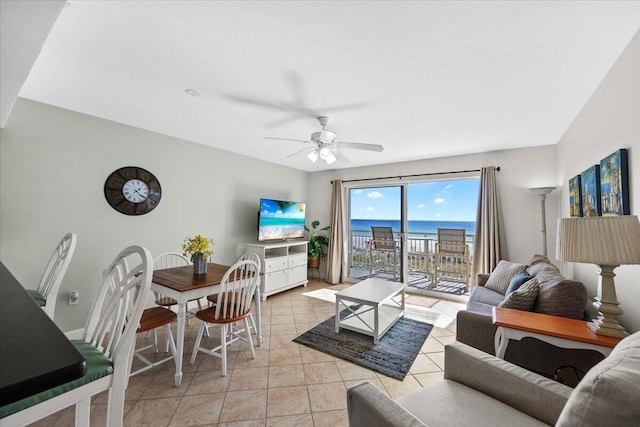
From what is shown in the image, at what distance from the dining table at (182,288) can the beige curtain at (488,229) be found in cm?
327

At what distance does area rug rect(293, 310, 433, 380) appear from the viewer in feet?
7.50

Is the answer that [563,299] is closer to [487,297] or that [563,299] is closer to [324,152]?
[487,297]

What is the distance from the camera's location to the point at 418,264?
5055 mm

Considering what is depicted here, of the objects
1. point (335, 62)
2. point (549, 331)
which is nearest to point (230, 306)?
point (335, 62)

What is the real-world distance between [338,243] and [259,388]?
3366mm

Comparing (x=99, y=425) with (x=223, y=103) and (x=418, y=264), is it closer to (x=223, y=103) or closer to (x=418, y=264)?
(x=223, y=103)

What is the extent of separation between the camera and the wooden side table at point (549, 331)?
1331mm

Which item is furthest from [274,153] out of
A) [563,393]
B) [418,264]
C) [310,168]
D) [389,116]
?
[563,393]

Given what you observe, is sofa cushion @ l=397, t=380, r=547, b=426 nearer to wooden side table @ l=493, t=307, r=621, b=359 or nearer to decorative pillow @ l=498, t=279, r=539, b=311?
wooden side table @ l=493, t=307, r=621, b=359

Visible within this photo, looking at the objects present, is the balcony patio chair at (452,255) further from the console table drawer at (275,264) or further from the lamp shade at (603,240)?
the lamp shade at (603,240)

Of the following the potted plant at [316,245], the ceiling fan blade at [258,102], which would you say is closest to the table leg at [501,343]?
the ceiling fan blade at [258,102]

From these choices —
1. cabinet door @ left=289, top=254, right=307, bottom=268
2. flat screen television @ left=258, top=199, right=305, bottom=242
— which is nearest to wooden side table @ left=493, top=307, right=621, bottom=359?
cabinet door @ left=289, top=254, right=307, bottom=268

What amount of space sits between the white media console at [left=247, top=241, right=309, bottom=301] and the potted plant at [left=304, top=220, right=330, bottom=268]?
0.66 ft

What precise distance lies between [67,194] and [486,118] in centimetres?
438
